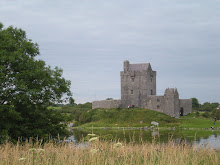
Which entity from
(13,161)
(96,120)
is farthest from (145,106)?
(13,161)

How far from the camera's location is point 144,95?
74188mm

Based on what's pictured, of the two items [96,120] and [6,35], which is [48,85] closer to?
[6,35]

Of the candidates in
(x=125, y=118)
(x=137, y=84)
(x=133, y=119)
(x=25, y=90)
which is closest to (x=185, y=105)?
(x=137, y=84)

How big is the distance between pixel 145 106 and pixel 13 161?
6573cm

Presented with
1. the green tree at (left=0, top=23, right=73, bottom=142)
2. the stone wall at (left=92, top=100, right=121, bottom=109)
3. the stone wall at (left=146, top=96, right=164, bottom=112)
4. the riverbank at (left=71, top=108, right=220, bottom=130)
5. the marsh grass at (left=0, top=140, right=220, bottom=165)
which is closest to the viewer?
the marsh grass at (left=0, top=140, right=220, bottom=165)

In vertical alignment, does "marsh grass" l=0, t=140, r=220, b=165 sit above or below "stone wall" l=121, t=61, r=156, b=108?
below

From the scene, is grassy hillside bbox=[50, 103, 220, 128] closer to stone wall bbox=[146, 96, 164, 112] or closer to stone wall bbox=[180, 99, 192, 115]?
stone wall bbox=[180, 99, 192, 115]

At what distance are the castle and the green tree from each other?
4646 centimetres

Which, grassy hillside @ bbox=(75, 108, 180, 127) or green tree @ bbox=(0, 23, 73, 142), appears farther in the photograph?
grassy hillside @ bbox=(75, 108, 180, 127)

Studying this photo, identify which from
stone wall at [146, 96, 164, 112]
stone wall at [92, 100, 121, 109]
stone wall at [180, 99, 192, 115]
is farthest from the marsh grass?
stone wall at [92, 100, 121, 109]

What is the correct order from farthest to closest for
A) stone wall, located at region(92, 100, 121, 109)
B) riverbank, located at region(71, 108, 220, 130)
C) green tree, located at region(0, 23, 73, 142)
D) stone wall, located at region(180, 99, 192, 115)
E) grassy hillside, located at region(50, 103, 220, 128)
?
stone wall, located at region(92, 100, 121, 109) < stone wall, located at region(180, 99, 192, 115) < grassy hillside, located at region(50, 103, 220, 128) < riverbank, located at region(71, 108, 220, 130) < green tree, located at region(0, 23, 73, 142)

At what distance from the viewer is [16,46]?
2470 centimetres

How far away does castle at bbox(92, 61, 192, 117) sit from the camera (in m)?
69.8

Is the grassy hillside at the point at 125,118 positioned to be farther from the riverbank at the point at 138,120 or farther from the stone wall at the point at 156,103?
the stone wall at the point at 156,103
